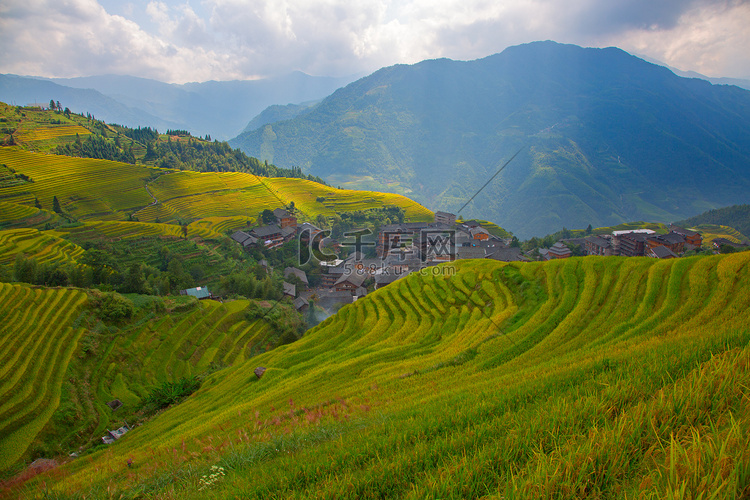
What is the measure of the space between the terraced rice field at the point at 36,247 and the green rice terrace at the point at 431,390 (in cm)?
1414

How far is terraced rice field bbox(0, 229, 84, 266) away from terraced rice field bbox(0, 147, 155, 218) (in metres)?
12.4

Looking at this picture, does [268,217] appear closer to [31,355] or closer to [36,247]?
[36,247]

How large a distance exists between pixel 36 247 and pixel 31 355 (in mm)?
24038

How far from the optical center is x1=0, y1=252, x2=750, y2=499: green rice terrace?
220 centimetres

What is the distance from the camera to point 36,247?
3519 centimetres

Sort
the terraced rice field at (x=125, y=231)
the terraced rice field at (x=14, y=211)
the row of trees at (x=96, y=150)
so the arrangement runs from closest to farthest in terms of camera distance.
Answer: the terraced rice field at (x=14, y=211) < the terraced rice field at (x=125, y=231) < the row of trees at (x=96, y=150)

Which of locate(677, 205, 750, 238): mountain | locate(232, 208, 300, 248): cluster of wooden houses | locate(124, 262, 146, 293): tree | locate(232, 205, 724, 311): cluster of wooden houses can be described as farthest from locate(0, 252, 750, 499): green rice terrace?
locate(677, 205, 750, 238): mountain

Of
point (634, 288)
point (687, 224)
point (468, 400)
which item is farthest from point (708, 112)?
point (468, 400)

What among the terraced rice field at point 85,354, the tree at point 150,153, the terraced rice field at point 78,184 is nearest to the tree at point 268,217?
the terraced rice field at point 78,184

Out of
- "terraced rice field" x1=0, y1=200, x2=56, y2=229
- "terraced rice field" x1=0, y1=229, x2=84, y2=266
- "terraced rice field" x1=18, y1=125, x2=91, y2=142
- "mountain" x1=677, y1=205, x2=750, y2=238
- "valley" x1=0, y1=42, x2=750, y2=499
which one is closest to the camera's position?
"valley" x1=0, y1=42, x2=750, y2=499

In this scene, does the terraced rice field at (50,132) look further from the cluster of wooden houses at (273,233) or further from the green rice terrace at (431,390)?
the green rice terrace at (431,390)

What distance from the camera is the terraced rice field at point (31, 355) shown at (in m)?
15.1

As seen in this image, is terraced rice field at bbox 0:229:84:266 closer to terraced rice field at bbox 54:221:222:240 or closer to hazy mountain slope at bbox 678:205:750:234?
terraced rice field at bbox 54:221:222:240

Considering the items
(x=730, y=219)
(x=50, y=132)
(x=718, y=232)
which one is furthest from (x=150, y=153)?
(x=730, y=219)
